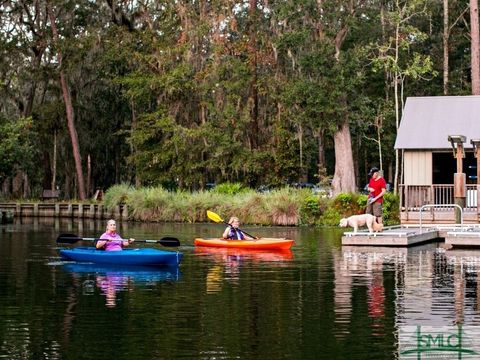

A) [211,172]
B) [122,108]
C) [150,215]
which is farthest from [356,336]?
[122,108]

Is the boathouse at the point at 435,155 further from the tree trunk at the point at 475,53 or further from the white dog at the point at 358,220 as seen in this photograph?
the white dog at the point at 358,220

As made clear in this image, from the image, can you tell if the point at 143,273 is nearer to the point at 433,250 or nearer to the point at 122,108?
the point at 433,250

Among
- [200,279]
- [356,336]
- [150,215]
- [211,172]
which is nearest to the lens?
[356,336]

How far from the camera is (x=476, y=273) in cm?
2384

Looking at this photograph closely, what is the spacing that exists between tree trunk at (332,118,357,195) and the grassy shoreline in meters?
4.61

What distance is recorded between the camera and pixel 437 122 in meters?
43.9

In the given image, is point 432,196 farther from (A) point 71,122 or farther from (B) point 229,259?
(A) point 71,122

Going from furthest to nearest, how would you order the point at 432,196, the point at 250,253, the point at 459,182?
the point at 432,196
the point at 459,182
the point at 250,253

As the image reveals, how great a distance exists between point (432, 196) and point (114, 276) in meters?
19.2

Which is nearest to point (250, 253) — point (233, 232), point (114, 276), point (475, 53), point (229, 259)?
point (233, 232)

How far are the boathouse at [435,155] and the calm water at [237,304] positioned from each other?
9478 millimetres

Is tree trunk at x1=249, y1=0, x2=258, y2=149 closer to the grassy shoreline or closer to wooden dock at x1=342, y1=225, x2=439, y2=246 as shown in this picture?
the grassy shoreline

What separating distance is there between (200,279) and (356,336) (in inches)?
329

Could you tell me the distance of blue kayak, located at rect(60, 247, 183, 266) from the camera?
25.5 metres
